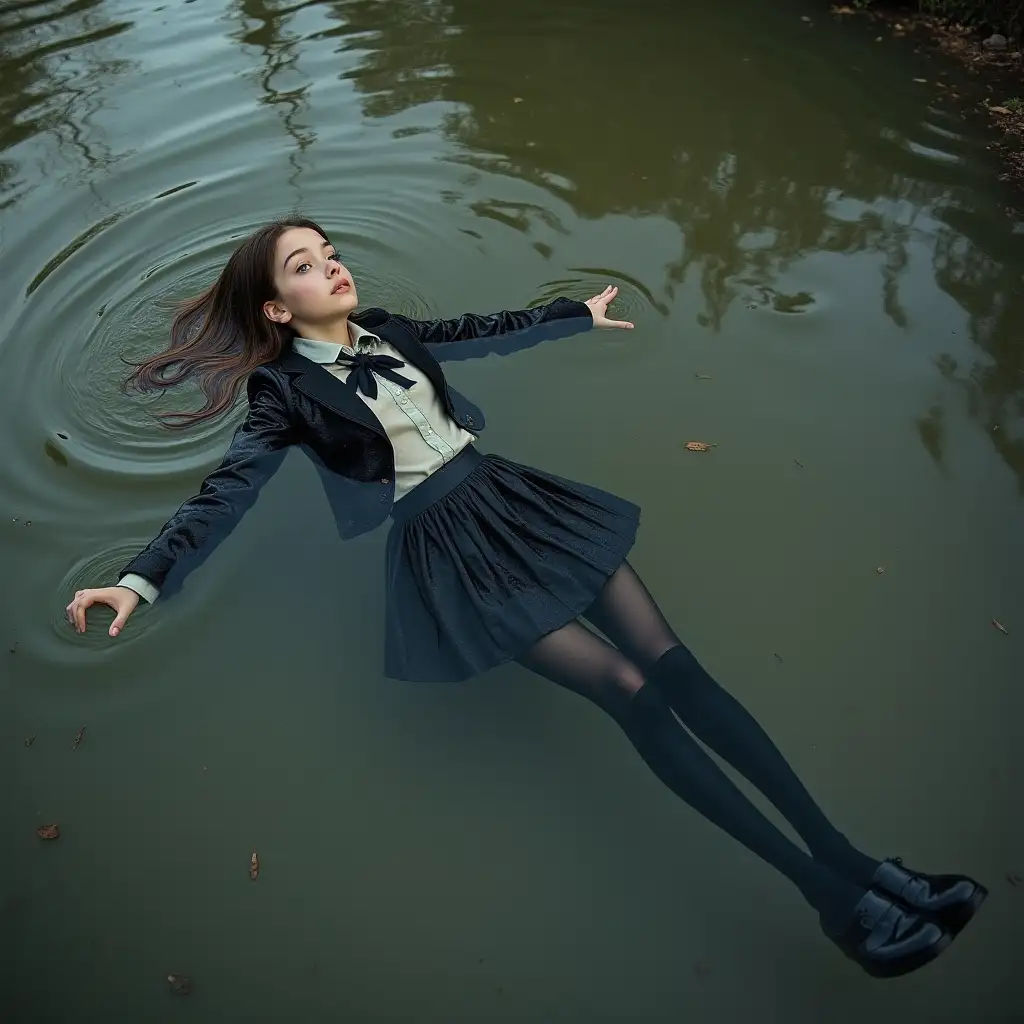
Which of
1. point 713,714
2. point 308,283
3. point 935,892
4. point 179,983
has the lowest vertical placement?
point 179,983

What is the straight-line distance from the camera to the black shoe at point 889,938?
2.17m

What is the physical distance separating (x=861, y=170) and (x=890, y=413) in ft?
6.37

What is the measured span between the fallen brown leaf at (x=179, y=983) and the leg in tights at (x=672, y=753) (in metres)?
1.18

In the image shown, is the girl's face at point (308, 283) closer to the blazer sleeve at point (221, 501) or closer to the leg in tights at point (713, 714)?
the blazer sleeve at point (221, 501)

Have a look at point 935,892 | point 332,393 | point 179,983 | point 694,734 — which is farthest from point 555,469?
point 179,983

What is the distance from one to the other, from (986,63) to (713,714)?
5.16 meters

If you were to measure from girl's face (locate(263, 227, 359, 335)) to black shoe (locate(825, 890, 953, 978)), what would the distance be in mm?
2132

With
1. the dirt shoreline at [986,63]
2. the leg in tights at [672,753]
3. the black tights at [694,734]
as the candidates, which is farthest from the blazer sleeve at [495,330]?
the dirt shoreline at [986,63]

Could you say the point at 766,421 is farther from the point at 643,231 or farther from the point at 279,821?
the point at 279,821

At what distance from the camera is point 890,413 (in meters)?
3.78

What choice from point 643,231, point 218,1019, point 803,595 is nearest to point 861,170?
point 643,231

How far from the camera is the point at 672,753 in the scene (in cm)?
246

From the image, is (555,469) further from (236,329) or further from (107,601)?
(107,601)

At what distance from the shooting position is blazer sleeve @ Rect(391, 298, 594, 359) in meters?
3.33
